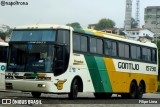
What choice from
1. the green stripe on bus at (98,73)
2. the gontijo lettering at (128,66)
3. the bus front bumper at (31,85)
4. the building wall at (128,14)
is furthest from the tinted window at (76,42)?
the building wall at (128,14)

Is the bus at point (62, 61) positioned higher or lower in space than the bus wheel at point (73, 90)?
higher

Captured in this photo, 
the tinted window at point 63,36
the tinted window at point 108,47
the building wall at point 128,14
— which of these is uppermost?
the building wall at point 128,14

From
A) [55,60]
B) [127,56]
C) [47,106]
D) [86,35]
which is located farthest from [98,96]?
[47,106]

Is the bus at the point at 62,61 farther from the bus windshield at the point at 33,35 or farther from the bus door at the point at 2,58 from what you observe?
the bus door at the point at 2,58

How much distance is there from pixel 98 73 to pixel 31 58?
4310 millimetres

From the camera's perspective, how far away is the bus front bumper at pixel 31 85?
20.3 meters

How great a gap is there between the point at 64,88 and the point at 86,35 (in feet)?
10.3

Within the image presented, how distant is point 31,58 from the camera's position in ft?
67.7

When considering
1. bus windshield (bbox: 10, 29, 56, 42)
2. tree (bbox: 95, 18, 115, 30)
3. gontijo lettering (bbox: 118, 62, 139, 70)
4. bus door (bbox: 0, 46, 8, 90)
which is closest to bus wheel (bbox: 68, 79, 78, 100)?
bus windshield (bbox: 10, 29, 56, 42)

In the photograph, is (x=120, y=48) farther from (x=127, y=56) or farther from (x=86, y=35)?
(x=86, y=35)

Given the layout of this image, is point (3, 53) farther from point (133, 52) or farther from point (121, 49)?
point (133, 52)

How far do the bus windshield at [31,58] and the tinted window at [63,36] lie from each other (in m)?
0.62

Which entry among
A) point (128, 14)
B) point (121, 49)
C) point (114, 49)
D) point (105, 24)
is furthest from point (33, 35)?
point (128, 14)

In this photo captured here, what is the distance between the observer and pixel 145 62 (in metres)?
29.1
